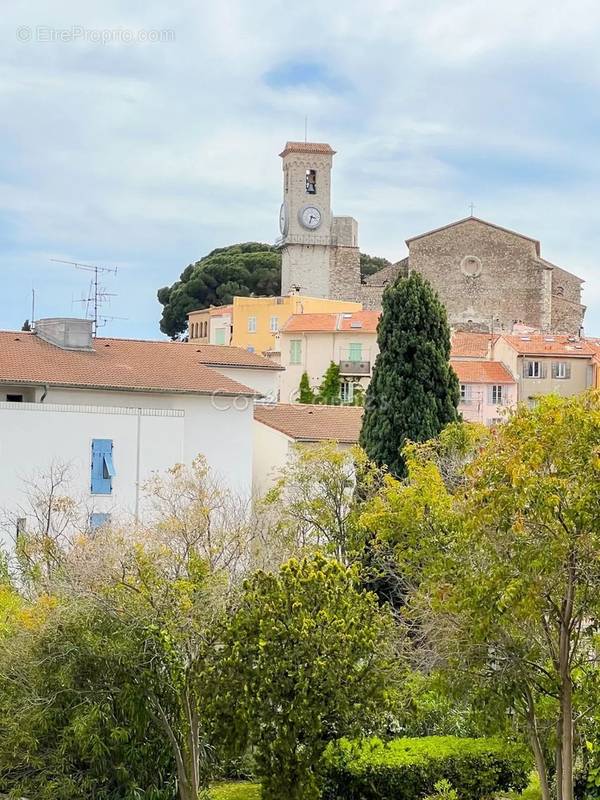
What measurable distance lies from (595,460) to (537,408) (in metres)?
1.62

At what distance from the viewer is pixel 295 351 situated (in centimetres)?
7706

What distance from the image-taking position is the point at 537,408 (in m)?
16.5

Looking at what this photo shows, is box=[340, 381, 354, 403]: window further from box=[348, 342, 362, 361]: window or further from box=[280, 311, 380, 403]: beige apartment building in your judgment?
box=[348, 342, 362, 361]: window

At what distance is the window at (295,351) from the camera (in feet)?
252

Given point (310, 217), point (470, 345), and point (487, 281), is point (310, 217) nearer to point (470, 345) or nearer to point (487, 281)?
point (487, 281)

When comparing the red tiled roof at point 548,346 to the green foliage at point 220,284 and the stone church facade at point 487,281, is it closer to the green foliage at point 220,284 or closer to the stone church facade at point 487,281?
the stone church facade at point 487,281

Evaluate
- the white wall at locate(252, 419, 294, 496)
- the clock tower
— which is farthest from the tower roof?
the white wall at locate(252, 419, 294, 496)

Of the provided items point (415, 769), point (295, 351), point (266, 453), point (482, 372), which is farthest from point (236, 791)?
point (295, 351)

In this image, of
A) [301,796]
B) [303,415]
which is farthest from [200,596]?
[303,415]

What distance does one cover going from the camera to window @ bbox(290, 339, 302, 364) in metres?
76.9

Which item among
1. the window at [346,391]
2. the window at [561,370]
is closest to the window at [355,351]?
the window at [346,391]

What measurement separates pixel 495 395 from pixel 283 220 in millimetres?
41388

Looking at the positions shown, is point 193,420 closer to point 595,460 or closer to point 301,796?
point 301,796

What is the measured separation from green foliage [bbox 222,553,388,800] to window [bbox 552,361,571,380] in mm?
50702
